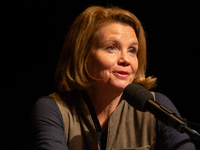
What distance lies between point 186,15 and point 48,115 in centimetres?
142

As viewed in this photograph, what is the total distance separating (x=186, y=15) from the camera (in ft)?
6.10

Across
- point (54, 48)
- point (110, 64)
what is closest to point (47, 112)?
point (110, 64)

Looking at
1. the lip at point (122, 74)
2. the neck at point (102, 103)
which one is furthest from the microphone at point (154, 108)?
the neck at point (102, 103)

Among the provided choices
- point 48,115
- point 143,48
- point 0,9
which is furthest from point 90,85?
point 0,9

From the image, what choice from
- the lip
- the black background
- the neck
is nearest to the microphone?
the lip

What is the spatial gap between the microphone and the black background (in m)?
1.15

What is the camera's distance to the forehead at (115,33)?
113 centimetres

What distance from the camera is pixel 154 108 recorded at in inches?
27.9

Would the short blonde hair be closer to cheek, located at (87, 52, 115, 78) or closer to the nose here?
cheek, located at (87, 52, 115, 78)

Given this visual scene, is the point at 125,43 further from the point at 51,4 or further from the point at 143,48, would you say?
the point at 51,4

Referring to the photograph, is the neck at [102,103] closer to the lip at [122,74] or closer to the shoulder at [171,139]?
the lip at [122,74]

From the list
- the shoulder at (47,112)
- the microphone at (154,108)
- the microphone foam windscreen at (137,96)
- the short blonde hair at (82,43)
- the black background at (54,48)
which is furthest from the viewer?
the black background at (54,48)

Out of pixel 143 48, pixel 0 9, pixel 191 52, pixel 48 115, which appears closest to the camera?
pixel 48 115

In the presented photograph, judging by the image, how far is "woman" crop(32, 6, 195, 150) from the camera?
1.09 m
